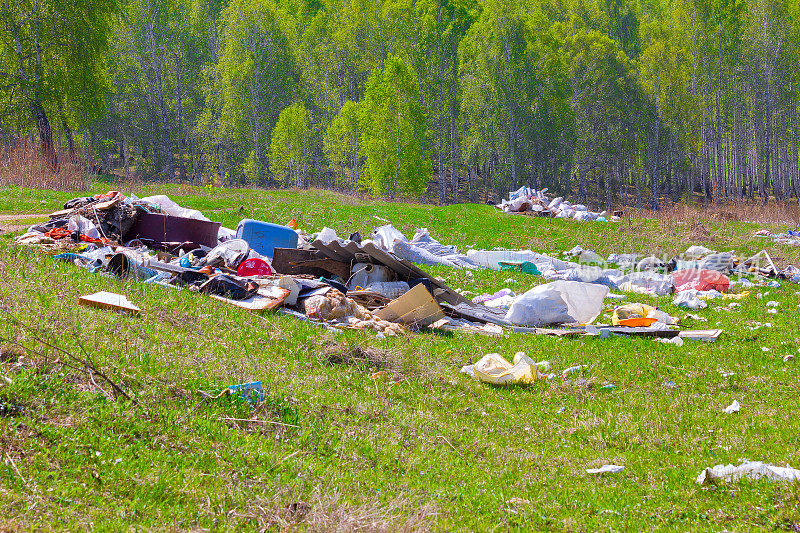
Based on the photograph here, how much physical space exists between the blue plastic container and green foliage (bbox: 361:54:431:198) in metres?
26.6

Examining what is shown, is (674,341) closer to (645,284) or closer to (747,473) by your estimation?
(747,473)

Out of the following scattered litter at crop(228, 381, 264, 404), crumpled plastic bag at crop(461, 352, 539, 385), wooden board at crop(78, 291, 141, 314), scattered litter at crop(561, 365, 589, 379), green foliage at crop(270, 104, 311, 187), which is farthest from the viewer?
green foliage at crop(270, 104, 311, 187)

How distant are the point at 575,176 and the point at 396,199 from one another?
14765mm

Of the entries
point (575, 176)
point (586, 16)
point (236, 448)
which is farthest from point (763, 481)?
point (586, 16)

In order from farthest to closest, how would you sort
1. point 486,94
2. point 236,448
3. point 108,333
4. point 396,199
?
point 486,94 < point 396,199 < point 108,333 < point 236,448

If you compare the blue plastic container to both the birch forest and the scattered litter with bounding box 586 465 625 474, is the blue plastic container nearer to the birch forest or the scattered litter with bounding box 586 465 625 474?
the scattered litter with bounding box 586 465 625 474

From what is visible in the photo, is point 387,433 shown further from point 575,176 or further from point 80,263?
point 575,176

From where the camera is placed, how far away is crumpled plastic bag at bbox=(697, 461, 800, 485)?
3.78 metres

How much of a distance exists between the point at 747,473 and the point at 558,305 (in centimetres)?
478

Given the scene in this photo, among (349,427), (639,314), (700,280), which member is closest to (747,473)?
(349,427)

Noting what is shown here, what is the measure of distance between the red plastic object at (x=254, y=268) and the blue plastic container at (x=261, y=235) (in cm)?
176

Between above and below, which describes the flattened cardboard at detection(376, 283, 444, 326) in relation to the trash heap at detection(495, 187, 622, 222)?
above

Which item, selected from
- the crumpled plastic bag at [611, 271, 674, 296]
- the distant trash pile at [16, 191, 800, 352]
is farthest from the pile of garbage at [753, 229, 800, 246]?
the crumpled plastic bag at [611, 271, 674, 296]

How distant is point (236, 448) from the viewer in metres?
3.64
